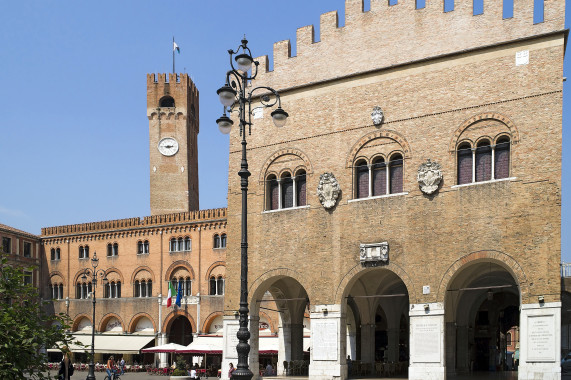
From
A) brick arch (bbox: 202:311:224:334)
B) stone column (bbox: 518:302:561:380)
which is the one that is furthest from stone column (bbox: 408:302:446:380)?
brick arch (bbox: 202:311:224:334)

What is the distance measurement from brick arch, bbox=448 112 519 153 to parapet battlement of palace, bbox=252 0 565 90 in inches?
78.7

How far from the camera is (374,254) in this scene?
19625 millimetres

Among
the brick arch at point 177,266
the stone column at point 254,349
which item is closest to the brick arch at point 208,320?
the brick arch at point 177,266

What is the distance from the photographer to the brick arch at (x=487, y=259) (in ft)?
57.0

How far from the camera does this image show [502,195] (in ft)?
58.8

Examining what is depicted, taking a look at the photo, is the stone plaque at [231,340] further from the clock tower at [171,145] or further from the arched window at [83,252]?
the clock tower at [171,145]

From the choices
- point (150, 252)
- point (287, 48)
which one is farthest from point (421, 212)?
point (150, 252)

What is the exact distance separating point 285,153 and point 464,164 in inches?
231

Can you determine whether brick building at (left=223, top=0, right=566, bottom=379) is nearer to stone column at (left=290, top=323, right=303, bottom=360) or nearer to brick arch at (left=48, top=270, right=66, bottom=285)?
stone column at (left=290, top=323, right=303, bottom=360)

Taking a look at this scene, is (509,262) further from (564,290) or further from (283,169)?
(283,169)

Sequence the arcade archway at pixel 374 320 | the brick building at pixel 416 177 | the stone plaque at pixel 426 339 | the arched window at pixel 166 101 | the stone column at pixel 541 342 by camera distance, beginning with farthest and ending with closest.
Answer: the arched window at pixel 166 101
the arcade archway at pixel 374 320
the stone plaque at pixel 426 339
the brick building at pixel 416 177
the stone column at pixel 541 342

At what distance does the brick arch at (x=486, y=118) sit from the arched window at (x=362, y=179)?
8.98 feet

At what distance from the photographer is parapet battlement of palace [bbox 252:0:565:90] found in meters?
18.5

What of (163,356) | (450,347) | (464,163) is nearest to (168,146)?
(163,356)
